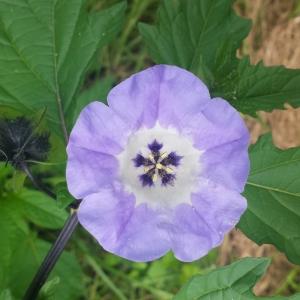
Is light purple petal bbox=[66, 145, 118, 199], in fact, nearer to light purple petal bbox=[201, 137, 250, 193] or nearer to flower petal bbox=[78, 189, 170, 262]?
flower petal bbox=[78, 189, 170, 262]

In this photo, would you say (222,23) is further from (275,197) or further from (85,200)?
(85,200)

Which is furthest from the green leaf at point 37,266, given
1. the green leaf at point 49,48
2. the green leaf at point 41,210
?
the green leaf at point 49,48

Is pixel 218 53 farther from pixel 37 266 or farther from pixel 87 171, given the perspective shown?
pixel 37 266

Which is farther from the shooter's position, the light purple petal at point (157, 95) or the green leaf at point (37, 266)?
the green leaf at point (37, 266)

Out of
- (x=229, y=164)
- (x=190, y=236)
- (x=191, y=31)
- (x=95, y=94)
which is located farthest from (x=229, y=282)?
(x=95, y=94)

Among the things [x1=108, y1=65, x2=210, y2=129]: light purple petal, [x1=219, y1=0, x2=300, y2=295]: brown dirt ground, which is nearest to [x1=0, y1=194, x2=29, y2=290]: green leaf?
[x1=108, y1=65, x2=210, y2=129]: light purple petal

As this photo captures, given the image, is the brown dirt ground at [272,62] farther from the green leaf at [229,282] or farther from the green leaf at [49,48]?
the green leaf at [229,282]
